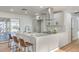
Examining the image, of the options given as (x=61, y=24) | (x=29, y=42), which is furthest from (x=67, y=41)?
(x=29, y=42)

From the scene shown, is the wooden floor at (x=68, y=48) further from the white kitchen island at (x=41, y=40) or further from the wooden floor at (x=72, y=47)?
the white kitchen island at (x=41, y=40)

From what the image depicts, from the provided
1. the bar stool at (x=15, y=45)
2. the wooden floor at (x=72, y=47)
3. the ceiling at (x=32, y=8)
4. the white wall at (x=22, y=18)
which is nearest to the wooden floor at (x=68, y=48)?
the wooden floor at (x=72, y=47)

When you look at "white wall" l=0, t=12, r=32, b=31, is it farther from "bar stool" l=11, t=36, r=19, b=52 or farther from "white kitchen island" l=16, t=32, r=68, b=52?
"bar stool" l=11, t=36, r=19, b=52

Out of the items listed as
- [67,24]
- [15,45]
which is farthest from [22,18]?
[67,24]

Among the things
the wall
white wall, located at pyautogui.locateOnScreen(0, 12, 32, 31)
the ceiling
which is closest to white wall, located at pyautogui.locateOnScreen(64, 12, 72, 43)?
the wall

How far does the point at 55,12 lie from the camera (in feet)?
10.2

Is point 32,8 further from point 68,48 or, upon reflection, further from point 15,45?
point 68,48

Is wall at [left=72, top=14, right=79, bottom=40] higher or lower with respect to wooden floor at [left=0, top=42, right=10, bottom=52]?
higher

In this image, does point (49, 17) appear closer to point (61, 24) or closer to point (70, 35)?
point (61, 24)

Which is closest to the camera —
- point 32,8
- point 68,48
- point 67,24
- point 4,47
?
point 32,8

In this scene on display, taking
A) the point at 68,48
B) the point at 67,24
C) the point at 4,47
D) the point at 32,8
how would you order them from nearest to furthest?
the point at 32,8, the point at 4,47, the point at 68,48, the point at 67,24

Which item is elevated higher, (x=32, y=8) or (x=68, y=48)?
(x=32, y=8)

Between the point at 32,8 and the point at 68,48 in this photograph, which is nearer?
the point at 32,8

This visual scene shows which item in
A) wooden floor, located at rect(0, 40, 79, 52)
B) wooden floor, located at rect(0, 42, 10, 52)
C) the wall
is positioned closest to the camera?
wooden floor, located at rect(0, 42, 10, 52)
